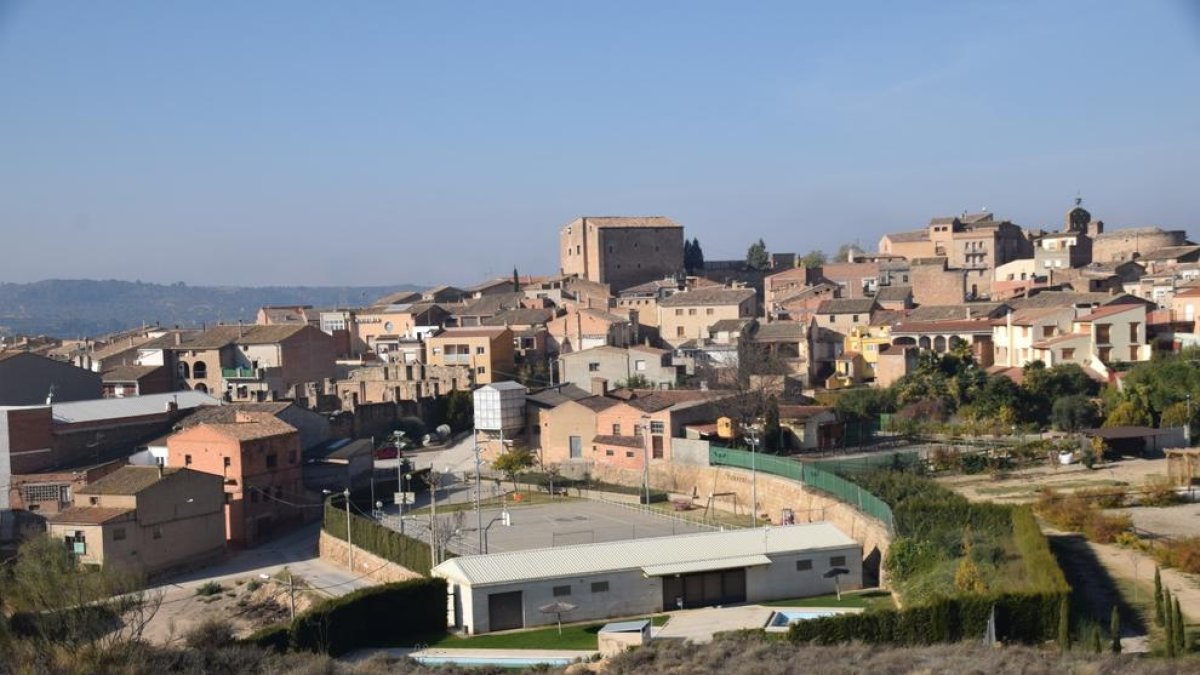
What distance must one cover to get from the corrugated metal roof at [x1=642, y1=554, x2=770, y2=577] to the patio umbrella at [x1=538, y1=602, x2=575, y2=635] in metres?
1.57

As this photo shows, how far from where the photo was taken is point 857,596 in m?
23.0

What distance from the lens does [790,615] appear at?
21188mm

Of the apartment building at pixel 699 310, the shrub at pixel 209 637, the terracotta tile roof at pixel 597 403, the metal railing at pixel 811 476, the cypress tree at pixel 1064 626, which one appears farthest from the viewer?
the apartment building at pixel 699 310

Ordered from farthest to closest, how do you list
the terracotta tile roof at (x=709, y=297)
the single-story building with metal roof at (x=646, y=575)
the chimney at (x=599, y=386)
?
the terracotta tile roof at (x=709, y=297)
the chimney at (x=599, y=386)
the single-story building with metal roof at (x=646, y=575)

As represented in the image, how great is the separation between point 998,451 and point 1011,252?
1342 inches

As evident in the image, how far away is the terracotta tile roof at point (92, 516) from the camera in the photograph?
28.9 m

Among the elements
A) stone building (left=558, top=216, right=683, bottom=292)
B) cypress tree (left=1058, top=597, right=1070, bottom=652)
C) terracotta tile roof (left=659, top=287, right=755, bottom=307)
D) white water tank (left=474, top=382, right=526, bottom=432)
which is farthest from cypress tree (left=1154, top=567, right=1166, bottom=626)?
stone building (left=558, top=216, right=683, bottom=292)

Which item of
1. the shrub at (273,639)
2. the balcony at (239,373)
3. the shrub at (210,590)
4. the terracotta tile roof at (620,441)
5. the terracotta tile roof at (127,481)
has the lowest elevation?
the shrub at (210,590)

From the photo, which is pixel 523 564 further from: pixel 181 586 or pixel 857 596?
pixel 181 586

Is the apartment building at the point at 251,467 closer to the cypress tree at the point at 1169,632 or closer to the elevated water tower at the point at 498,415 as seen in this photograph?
the elevated water tower at the point at 498,415

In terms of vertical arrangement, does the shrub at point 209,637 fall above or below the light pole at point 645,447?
below

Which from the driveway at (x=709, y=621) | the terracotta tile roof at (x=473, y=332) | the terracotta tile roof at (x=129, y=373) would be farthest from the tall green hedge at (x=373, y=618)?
the terracotta tile roof at (x=129, y=373)

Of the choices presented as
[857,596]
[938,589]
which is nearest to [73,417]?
[857,596]

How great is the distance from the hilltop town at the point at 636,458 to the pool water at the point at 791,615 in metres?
0.11
